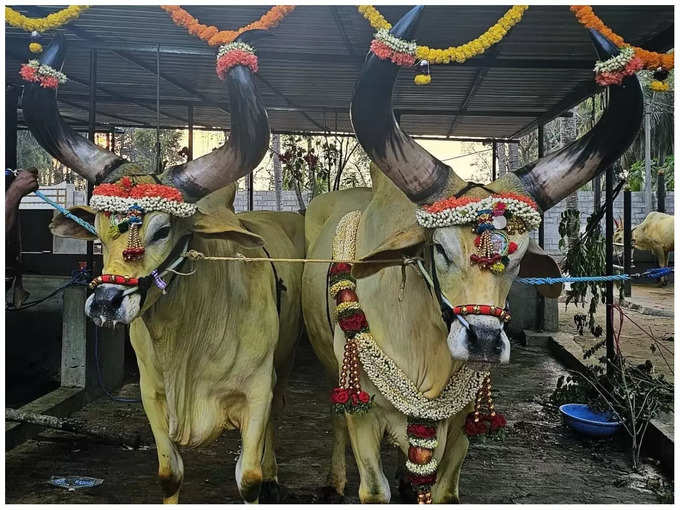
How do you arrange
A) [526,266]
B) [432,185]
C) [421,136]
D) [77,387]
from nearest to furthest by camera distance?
[432,185] < [526,266] < [77,387] < [421,136]

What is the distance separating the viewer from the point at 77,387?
5773 millimetres

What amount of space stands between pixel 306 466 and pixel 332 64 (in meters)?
3.54

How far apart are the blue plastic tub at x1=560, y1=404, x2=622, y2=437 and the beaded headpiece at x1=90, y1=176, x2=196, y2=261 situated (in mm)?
3878

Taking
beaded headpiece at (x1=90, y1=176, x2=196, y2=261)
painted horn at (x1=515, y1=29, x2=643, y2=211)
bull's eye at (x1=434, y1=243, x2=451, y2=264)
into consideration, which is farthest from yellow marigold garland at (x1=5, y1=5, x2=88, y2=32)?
painted horn at (x1=515, y1=29, x2=643, y2=211)

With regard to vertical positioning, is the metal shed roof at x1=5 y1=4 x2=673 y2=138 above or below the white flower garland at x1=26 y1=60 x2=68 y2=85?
above

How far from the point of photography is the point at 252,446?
3.36 metres

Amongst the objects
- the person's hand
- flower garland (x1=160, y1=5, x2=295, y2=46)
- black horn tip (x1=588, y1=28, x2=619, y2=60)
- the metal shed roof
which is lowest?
the person's hand

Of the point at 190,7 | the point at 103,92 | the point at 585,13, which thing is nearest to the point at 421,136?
the point at 103,92

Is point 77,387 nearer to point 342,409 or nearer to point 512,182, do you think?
point 342,409

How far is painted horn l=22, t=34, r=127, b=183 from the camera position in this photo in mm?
3348

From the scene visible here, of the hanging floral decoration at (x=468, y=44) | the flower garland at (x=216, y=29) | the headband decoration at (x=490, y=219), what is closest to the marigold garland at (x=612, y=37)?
the hanging floral decoration at (x=468, y=44)

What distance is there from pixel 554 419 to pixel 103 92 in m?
6.30

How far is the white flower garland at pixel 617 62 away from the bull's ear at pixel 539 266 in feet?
A: 2.81

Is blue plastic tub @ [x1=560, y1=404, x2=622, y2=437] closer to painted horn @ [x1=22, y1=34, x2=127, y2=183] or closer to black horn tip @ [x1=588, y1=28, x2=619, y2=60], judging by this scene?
black horn tip @ [x1=588, y1=28, x2=619, y2=60]
